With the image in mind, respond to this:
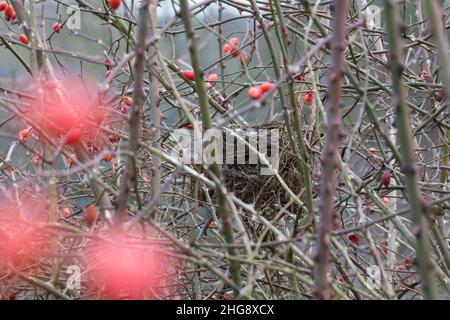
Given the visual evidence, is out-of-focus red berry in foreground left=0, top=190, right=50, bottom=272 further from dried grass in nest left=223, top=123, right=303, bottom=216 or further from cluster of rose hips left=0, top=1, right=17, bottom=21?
dried grass in nest left=223, top=123, right=303, bottom=216

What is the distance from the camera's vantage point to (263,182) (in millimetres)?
3141

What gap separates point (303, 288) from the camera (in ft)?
8.21

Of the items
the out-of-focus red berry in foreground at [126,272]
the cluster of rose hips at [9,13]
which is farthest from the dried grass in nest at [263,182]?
the out-of-focus red berry in foreground at [126,272]

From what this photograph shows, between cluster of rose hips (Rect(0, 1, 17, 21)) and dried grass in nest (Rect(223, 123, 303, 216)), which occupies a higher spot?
cluster of rose hips (Rect(0, 1, 17, 21))

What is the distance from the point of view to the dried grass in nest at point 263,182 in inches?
123

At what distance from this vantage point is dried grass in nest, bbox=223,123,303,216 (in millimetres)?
3129

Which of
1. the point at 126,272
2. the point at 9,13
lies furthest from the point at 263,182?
the point at 126,272

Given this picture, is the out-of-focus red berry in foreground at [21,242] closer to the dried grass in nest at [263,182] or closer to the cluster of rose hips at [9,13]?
the cluster of rose hips at [9,13]

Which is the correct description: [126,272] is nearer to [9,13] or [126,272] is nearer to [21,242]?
[21,242]

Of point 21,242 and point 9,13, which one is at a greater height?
point 9,13

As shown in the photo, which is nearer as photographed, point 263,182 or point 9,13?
point 9,13

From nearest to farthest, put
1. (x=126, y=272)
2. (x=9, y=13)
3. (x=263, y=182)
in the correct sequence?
1. (x=126, y=272)
2. (x=9, y=13)
3. (x=263, y=182)

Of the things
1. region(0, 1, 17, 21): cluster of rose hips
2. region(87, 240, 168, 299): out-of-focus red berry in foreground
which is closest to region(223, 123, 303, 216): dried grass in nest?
region(0, 1, 17, 21): cluster of rose hips

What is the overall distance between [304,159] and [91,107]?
0.77 m
